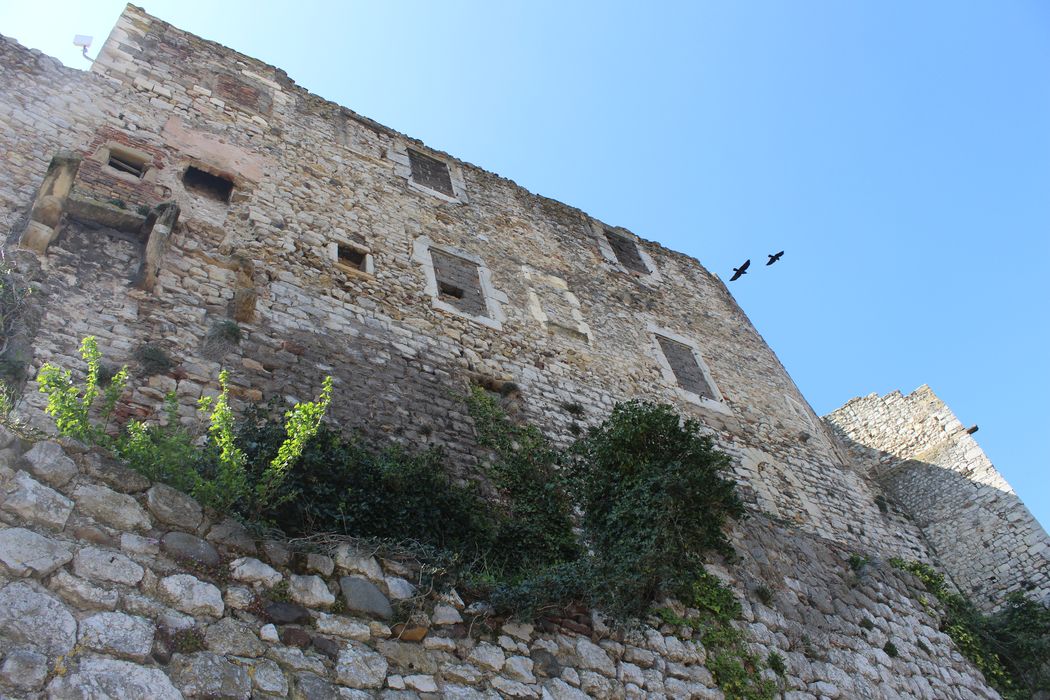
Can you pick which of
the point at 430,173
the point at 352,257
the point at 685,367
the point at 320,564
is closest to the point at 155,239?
the point at 352,257

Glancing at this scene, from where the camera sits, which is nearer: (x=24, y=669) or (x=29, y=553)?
(x=24, y=669)

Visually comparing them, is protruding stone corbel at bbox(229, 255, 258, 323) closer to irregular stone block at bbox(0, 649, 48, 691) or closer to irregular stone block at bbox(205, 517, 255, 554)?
irregular stone block at bbox(205, 517, 255, 554)

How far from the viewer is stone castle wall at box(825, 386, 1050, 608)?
10477mm

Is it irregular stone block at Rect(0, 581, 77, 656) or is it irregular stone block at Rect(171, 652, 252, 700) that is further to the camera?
irregular stone block at Rect(171, 652, 252, 700)

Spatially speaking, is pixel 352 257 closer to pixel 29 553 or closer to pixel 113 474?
pixel 113 474

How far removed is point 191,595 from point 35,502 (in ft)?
2.59

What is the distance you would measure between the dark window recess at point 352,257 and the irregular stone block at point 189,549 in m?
4.99

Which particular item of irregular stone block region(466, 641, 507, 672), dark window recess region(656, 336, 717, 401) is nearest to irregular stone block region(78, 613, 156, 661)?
irregular stone block region(466, 641, 507, 672)

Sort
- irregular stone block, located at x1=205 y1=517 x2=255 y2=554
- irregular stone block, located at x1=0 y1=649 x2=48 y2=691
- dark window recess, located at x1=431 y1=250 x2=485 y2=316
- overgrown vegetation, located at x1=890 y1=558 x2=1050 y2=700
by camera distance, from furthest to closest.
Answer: dark window recess, located at x1=431 y1=250 x2=485 y2=316
overgrown vegetation, located at x1=890 y1=558 x2=1050 y2=700
irregular stone block, located at x1=205 y1=517 x2=255 y2=554
irregular stone block, located at x1=0 y1=649 x2=48 y2=691

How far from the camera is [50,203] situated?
254 inches

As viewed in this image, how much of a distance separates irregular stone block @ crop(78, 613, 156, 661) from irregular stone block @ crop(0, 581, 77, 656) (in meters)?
0.06

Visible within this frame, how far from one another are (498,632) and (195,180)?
6039 mm

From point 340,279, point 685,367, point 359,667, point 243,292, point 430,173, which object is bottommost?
point 359,667

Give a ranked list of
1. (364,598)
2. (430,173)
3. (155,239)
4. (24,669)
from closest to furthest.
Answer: (24,669), (364,598), (155,239), (430,173)
